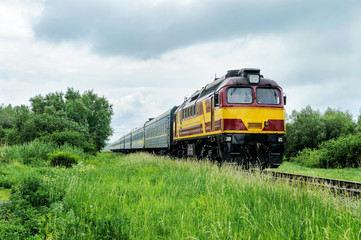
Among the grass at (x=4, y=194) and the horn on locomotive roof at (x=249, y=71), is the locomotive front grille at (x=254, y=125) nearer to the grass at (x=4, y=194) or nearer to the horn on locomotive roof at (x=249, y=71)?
the horn on locomotive roof at (x=249, y=71)

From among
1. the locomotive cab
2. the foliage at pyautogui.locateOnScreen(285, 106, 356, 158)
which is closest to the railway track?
the locomotive cab

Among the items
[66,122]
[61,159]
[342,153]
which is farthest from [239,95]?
[66,122]

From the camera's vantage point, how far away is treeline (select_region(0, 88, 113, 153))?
2497cm

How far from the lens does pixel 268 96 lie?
13.6m

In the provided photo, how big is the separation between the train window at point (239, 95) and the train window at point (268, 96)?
356 millimetres

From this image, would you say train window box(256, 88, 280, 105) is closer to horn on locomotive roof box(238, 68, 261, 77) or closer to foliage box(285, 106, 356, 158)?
horn on locomotive roof box(238, 68, 261, 77)

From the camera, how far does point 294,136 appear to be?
1725 inches

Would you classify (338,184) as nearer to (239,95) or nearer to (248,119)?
(248,119)

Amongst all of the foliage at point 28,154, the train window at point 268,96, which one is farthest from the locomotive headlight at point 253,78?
the foliage at point 28,154

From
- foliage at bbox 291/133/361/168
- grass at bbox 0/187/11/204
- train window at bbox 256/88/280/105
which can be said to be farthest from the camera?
foliage at bbox 291/133/361/168

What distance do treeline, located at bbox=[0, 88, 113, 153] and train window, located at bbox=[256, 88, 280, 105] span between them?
44.6 ft

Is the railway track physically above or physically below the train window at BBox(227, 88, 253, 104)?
below

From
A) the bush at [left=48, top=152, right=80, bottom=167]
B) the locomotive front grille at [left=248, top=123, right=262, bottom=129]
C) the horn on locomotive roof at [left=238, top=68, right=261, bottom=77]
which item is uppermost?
the horn on locomotive roof at [left=238, top=68, right=261, bottom=77]

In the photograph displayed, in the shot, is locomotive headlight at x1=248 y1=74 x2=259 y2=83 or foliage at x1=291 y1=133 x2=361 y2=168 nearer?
locomotive headlight at x1=248 y1=74 x2=259 y2=83
